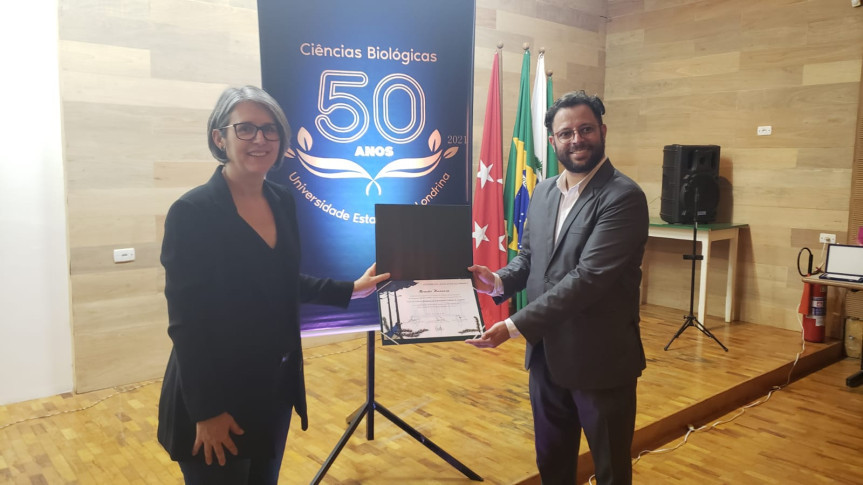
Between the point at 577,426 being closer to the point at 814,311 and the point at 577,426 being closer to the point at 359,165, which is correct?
the point at 359,165

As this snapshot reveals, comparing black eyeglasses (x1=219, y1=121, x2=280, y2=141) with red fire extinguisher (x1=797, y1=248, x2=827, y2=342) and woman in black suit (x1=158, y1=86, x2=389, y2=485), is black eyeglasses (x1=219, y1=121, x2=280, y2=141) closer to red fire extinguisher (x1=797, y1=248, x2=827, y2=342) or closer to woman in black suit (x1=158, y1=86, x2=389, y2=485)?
woman in black suit (x1=158, y1=86, x2=389, y2=485)

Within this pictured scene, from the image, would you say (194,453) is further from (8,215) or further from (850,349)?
(850,349)

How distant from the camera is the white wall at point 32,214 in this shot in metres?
3.37

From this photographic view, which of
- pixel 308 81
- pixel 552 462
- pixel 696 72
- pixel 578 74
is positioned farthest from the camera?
pixel 578 74

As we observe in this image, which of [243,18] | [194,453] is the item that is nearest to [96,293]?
[243,18]

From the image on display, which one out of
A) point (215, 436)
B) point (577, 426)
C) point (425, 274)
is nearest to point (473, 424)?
point (577, 426)

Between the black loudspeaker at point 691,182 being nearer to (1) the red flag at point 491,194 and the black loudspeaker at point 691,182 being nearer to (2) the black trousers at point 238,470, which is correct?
(1) the red flag at point 491,194

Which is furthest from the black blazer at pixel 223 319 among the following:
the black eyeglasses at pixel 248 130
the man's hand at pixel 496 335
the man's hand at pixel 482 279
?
the man's hand at pixel 482 279

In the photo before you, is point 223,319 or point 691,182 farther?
point 691,182

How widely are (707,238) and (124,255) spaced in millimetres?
4077

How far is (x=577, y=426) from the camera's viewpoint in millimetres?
2232

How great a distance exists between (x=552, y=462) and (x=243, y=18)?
3247mm

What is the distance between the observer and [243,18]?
13.2 feet

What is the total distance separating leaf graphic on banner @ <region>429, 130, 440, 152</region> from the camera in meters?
2.70
